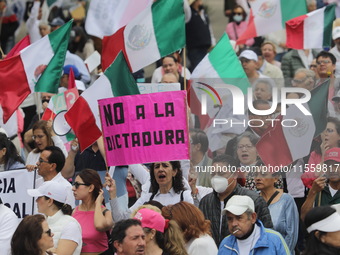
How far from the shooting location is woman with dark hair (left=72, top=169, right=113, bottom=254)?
10602 millimetres

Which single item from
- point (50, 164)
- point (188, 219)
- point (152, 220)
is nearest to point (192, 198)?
point (188, 219)

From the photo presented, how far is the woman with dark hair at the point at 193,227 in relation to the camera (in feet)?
32.2

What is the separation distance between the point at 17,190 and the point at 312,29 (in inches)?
224

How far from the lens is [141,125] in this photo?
10.9m

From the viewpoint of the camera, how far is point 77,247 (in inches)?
408

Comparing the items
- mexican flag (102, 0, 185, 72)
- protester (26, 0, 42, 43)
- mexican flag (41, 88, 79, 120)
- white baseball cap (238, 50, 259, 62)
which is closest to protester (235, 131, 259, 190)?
mexican flag (102, 0, 185, 72)

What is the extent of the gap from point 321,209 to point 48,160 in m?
4.21

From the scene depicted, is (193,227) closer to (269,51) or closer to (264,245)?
(264,245)

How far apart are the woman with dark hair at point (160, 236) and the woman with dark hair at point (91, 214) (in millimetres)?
A: 1163

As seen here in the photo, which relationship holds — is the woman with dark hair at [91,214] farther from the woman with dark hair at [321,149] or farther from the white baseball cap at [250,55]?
the white baseball cap at [250,55]

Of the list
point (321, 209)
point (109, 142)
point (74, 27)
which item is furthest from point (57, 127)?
point (74, 27)

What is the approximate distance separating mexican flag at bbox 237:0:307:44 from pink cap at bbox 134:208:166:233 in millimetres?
7245

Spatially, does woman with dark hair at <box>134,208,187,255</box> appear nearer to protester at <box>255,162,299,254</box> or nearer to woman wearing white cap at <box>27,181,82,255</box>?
woman wearing white cap at <box>27,181,82,255</box>

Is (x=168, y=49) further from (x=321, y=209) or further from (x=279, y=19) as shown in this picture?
(x=321, y=209)
